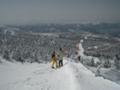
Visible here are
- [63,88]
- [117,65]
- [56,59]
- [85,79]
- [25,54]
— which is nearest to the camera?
[63,88]

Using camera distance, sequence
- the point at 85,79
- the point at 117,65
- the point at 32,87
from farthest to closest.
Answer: the point at 117,65
the point at 85,79
the point at 32,87

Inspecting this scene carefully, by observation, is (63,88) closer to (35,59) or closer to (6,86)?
(6,86)

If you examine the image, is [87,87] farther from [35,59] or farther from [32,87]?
[35,59]

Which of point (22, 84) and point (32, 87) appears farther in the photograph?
point (22, 84)

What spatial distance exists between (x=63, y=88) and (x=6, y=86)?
464cm

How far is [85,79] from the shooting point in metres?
19.1

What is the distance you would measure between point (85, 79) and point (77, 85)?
2.32 m

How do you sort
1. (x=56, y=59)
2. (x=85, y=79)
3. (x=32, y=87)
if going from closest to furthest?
(x=32, y=87) < (x=85, y=79) < (x=56, y=59)

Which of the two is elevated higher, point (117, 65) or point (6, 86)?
point (6, 86)

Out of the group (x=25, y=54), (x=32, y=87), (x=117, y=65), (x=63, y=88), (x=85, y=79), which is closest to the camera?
(x=63, y=88)

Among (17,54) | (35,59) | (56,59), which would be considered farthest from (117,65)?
(56,59)

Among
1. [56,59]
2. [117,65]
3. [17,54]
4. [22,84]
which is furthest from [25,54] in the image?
[22,84]

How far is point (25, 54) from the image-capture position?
112062 millimetres

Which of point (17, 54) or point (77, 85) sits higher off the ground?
point (77, 85)
